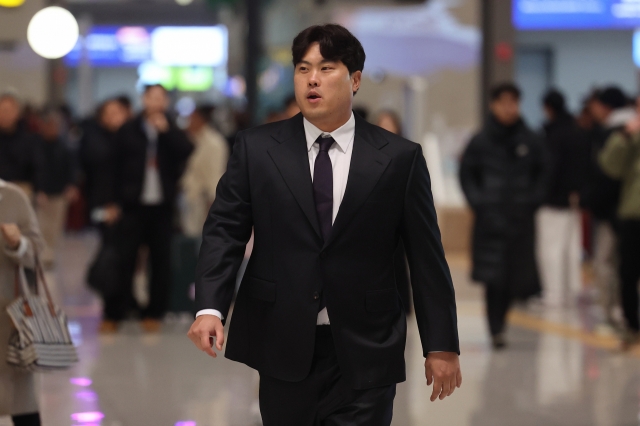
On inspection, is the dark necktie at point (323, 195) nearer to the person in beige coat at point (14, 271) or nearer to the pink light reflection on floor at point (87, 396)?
the person in beige coat at point (14, 271)

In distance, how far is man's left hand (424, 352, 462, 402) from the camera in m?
3.27

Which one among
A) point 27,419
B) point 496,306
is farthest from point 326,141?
point 496,306

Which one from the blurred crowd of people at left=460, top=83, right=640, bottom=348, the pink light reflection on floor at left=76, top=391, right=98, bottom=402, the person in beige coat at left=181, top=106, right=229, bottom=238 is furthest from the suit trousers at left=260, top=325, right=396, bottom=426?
the person in beige coat at left=181, top=106, right=229, bottom=238

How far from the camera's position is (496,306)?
8297mm

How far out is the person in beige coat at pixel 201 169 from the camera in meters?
10.7

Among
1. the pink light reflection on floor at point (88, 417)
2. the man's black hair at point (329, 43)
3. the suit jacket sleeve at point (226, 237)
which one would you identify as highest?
the man's black hair at point (329, 43)

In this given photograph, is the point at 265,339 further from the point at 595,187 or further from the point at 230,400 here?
the point at 595,187

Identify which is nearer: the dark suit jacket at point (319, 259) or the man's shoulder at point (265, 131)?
the dark suit jacket at point (319, 259)

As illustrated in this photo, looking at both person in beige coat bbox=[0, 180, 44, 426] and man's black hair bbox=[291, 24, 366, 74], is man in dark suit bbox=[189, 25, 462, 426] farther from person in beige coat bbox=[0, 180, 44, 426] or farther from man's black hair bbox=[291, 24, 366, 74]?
person in beige coat bbox=[0, 180, 44, 426]

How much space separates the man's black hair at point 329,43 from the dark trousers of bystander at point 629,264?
5.10 m

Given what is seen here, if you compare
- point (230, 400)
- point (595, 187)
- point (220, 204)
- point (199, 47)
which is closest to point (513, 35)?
point (595, 187)

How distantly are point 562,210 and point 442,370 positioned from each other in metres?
7.64

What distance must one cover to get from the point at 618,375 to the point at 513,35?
825 centimetres

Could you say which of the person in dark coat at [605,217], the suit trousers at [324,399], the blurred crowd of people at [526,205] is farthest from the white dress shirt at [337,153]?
the person in dark coat at [605,217]
